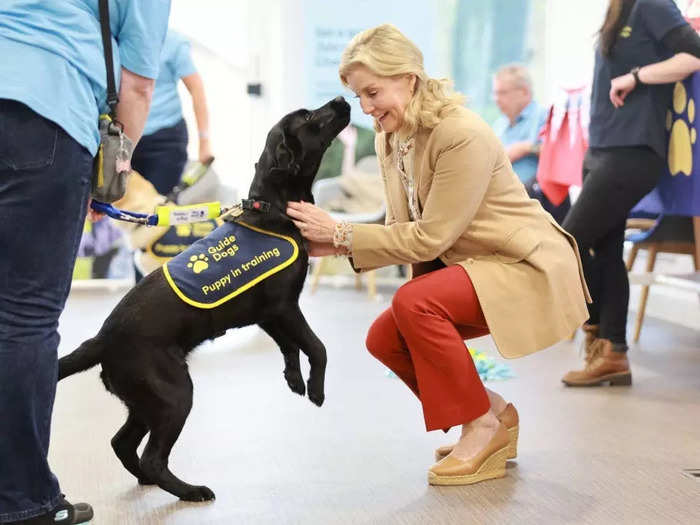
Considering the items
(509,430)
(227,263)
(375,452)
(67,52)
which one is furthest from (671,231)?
(67,52)

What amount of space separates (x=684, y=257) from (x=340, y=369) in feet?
7.92

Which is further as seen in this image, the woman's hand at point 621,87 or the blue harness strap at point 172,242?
the blue harness strap at point 172,242

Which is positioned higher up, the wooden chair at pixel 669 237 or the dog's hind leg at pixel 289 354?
the dog's hind leg at pixel 289 354

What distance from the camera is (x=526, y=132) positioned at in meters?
4.72

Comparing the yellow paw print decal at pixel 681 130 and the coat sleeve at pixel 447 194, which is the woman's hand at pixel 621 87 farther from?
the coat sleeve at pixel 447 194

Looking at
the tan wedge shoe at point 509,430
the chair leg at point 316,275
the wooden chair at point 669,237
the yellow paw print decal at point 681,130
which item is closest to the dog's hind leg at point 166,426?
the tan wedge shoe at point 509,430

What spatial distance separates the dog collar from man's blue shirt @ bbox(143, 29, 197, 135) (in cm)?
182

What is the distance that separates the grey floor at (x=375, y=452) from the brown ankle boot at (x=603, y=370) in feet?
0.19

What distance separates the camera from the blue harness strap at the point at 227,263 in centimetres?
184

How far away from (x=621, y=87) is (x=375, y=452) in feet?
5.11

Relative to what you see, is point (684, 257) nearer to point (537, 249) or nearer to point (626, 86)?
point (626, 86)

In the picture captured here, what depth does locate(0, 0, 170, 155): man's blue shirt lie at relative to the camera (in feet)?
4.76

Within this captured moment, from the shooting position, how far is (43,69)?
4.80ft

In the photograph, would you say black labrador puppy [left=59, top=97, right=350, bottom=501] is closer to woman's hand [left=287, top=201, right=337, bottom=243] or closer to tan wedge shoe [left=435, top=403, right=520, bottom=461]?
woman's hand [left=287, top=201, right=337, bottom=243]
